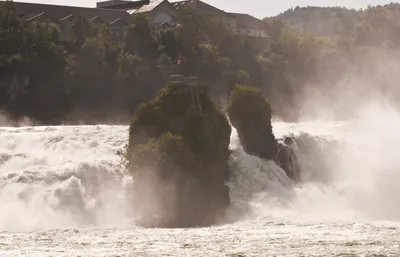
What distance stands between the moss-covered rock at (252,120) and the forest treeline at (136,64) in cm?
2460

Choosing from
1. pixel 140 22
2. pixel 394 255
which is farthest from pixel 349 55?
pixel 394 255

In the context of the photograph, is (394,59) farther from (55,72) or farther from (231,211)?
(231,211)

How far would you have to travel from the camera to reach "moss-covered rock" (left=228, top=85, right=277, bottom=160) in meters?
40.2

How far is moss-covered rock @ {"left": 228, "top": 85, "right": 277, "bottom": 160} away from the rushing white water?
0.82 meters

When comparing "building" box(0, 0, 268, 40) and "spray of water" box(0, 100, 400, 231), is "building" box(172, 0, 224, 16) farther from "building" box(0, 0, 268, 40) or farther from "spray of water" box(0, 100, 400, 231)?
"spray of water" box(0, 100, 400, 231)

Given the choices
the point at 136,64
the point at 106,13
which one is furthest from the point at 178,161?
the point at 106,13

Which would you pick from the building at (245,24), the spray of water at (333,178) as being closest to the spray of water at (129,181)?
the spray of water at (333,178)

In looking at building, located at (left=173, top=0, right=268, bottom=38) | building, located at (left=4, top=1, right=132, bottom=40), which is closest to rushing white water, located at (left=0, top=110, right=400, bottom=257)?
building, located at (left=4, top=1, right=132, bottom=40)

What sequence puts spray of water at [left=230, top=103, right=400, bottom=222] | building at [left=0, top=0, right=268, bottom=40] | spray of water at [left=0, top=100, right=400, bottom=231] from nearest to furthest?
spray of water at [left=0, top=100, right=400, bottom=231] < spray of water at [left=230, top=103, right=400, bottom=222] < building at [left=0, top=0, right=268, bottom=40]

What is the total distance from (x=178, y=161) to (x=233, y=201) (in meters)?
4.05

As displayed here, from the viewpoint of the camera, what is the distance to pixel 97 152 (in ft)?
121

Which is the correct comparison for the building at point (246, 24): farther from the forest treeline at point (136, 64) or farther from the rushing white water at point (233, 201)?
the rushing white water at point (233, 201)

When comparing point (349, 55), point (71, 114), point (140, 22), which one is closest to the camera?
point (71, 114)

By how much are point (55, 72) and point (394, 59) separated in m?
62.7
